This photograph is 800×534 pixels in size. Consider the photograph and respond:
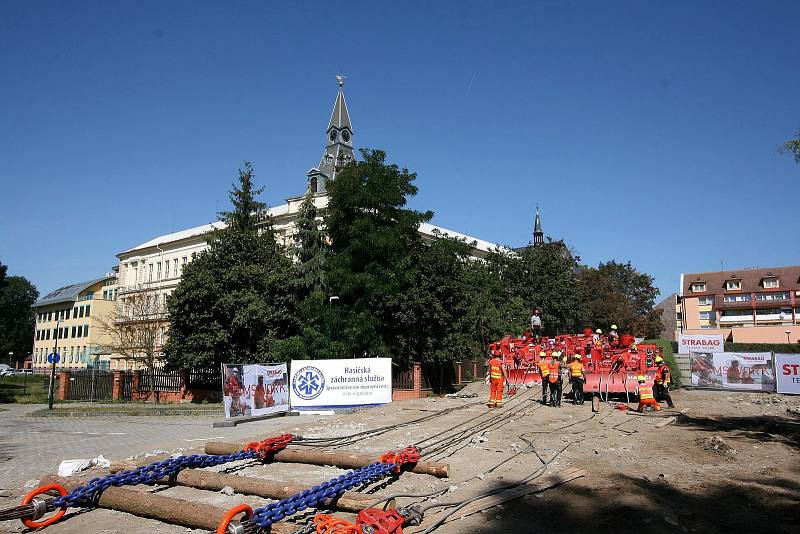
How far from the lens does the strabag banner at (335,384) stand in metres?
20.5

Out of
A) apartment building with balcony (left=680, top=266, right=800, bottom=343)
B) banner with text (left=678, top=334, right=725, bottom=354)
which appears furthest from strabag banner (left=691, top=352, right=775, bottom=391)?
apartment building with balcony (left=680, top=266, right=800, bottom=343)

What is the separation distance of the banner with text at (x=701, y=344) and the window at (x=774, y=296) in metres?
43.7

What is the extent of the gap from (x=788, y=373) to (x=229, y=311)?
26.8 m

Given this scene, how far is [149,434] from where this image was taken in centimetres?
1648

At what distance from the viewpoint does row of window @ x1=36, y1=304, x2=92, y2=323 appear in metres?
77.7

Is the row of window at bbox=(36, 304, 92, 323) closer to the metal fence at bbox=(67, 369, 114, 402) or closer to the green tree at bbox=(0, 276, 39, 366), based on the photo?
the green tree at bbox=(0, 276, 39, 366)

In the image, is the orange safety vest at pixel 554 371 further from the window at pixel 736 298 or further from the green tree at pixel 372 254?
the window at pixel 736 298

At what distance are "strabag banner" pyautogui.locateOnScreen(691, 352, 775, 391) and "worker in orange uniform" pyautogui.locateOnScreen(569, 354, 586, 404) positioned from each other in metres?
13.3

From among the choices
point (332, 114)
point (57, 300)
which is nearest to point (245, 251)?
point (332, 114)

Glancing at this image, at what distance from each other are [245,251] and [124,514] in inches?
1020

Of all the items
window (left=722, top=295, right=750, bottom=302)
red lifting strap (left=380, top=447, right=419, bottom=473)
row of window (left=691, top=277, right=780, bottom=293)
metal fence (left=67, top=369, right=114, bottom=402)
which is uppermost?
row of window (left=691, top=277, right=780, bottom=293)

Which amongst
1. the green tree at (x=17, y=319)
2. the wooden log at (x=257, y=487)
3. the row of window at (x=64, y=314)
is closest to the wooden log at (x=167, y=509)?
the wooden log at (x=257, y=487)

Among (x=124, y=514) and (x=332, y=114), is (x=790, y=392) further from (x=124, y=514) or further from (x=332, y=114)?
(x=332, y=114)

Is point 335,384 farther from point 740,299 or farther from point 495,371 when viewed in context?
point 740,299
